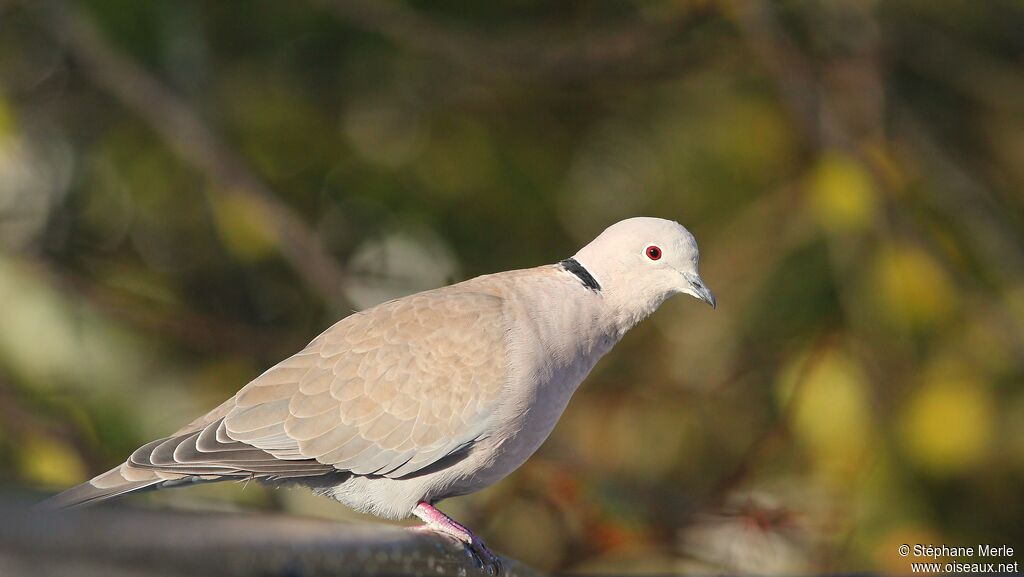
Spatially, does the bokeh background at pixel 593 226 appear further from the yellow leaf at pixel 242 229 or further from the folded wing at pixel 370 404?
the folded wing at pixel 370 404

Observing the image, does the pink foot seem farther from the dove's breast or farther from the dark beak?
the dark beak

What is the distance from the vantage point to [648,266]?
312 cm

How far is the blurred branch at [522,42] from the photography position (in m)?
6.26

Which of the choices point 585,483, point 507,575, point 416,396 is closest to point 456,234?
point 585,483

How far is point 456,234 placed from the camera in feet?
24.0

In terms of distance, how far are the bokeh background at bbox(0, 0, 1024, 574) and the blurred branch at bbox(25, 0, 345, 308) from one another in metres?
Result: 0.02

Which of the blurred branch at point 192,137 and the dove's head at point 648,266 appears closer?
the dove's head at point 648,266

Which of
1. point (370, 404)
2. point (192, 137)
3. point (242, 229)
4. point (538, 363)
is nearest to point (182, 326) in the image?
point (242, 229)

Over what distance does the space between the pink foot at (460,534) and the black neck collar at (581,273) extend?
731 mm

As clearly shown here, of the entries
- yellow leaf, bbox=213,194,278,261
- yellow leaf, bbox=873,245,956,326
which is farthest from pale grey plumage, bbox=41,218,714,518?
yellow leaf, bbox=873,245,956,326

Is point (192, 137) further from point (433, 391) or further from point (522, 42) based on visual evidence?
point (433, 391)

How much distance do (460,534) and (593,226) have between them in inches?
191

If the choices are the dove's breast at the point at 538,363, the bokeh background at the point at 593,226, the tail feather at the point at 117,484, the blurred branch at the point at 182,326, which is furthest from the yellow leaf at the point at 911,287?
the tail feather at the point at 117,484

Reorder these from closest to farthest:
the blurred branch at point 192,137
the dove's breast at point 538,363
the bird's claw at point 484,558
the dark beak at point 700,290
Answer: the bird's claw at point 484,558 → the dove's breast at point 538,363 → the dark beak at point 700,290 → the blurred branch at point 192,137
